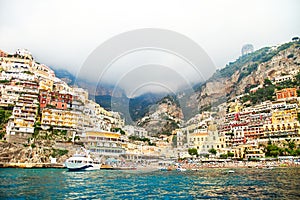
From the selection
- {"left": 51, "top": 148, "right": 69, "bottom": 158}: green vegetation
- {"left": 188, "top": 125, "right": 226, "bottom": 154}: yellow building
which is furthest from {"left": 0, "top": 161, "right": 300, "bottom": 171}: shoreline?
{"left": 188, "top": 125, "right": 226, "bottom": 154}: yellow building

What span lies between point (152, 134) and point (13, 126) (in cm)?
4197

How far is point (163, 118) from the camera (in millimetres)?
77125

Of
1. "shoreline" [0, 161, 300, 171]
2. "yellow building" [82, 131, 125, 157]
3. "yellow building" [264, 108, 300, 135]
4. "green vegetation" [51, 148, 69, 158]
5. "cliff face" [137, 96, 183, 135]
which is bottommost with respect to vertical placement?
"shoreline" [0, 161, 300, 171]

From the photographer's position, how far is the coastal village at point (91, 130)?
112 feet

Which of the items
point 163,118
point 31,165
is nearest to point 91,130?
point 31,165

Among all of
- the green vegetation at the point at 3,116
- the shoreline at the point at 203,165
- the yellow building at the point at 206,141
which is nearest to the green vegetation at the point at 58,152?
the shoreline at the point at 203,165

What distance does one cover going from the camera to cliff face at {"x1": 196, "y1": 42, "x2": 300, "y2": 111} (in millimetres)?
A: 68438

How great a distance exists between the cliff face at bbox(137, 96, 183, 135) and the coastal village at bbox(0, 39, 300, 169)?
13.3m

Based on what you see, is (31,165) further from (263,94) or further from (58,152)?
(263,94)

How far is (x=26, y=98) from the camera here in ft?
130

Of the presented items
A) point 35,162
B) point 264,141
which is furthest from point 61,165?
point 264,141

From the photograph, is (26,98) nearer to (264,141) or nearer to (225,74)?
(264,141)

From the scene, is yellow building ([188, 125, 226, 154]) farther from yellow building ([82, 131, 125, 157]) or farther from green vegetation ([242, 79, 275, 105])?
green vegetation ([242, 79, 275, 105])

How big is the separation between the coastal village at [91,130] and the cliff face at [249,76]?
31.9ft
